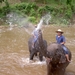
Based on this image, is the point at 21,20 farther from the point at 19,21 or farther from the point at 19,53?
the point at 19,53

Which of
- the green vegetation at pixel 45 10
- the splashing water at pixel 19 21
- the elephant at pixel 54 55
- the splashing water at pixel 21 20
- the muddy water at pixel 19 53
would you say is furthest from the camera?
the green vegetation at pixel 45 10

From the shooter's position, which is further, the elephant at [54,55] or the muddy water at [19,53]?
the muddy water at [19,53]

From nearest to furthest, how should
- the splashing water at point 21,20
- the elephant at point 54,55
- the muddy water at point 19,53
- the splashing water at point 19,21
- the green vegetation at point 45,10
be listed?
the elephant at point 54,55
the muddy water at point 19,53
the splashing water at point 19,21
the splashing water at point 21,20
the green vegetation at point 45,10

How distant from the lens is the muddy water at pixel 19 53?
319 inches

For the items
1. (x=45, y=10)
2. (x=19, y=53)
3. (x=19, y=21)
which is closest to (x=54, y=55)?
(x=19, y=53)

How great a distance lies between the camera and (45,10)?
1897 cm

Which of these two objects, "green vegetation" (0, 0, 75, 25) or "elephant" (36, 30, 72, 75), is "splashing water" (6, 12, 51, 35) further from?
"elephant" (36, 30, 72, 75)

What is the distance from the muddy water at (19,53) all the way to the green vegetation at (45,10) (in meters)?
3.21

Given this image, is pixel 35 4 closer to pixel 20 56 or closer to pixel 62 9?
pixel 62 9

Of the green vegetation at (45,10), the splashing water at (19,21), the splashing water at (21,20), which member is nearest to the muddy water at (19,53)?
the splashing water at (19,21)

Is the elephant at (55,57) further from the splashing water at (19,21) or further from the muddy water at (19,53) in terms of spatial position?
the splashing water at (19,21)

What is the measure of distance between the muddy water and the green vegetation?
10.5 ft

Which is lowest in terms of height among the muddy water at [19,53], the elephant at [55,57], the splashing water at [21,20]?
the muddy water at [19,53]

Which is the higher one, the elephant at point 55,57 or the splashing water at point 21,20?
the elephant at point 55,57
